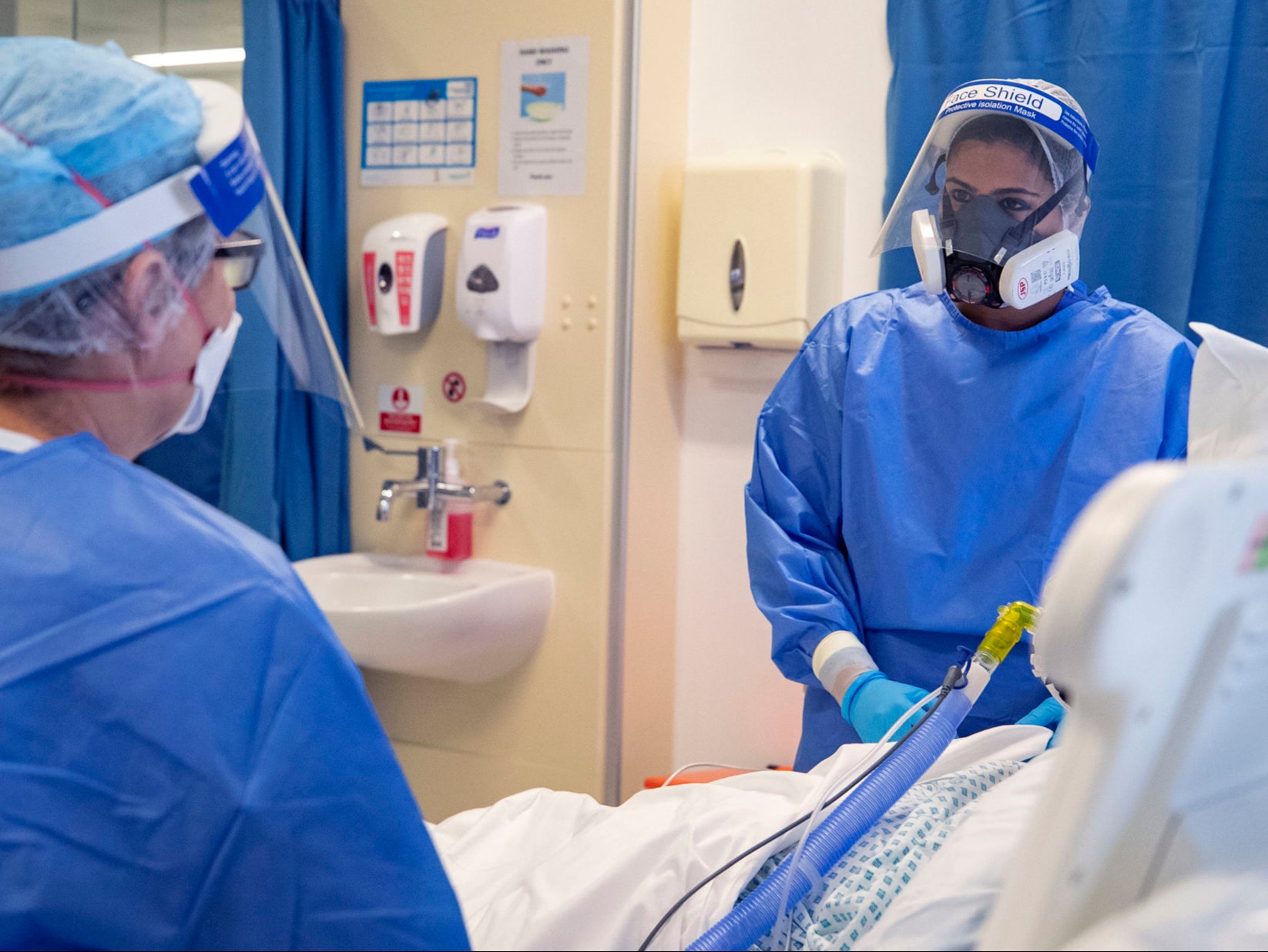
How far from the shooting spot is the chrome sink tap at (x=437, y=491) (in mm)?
2400

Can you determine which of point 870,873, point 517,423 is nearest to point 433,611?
point 517,423

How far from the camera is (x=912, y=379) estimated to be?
1625 mm

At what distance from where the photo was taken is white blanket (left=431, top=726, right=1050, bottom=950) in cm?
95

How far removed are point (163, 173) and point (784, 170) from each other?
1534 millimetres

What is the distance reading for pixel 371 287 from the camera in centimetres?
240

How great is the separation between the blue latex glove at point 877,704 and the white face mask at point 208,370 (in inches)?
33.0

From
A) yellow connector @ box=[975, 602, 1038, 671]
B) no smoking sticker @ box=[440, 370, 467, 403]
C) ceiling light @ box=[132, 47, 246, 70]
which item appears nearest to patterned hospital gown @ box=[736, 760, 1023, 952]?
yellow connector @ box=[975, 602, 1038, 671]

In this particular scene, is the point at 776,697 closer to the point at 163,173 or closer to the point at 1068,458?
the point at 1068,458

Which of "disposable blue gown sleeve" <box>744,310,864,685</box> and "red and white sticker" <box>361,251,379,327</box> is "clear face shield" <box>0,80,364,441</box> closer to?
"disposable blue gown sleeve" <box>744,310,864,685</box>

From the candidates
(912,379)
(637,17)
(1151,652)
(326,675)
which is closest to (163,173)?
(326,675)

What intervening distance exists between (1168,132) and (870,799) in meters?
1.55

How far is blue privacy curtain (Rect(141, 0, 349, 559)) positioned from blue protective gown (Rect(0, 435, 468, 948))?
1443mm

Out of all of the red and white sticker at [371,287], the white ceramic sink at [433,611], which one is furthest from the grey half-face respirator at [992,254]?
the red and white sticker at [371,287]

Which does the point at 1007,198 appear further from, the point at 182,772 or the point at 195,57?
the point at 195,57
